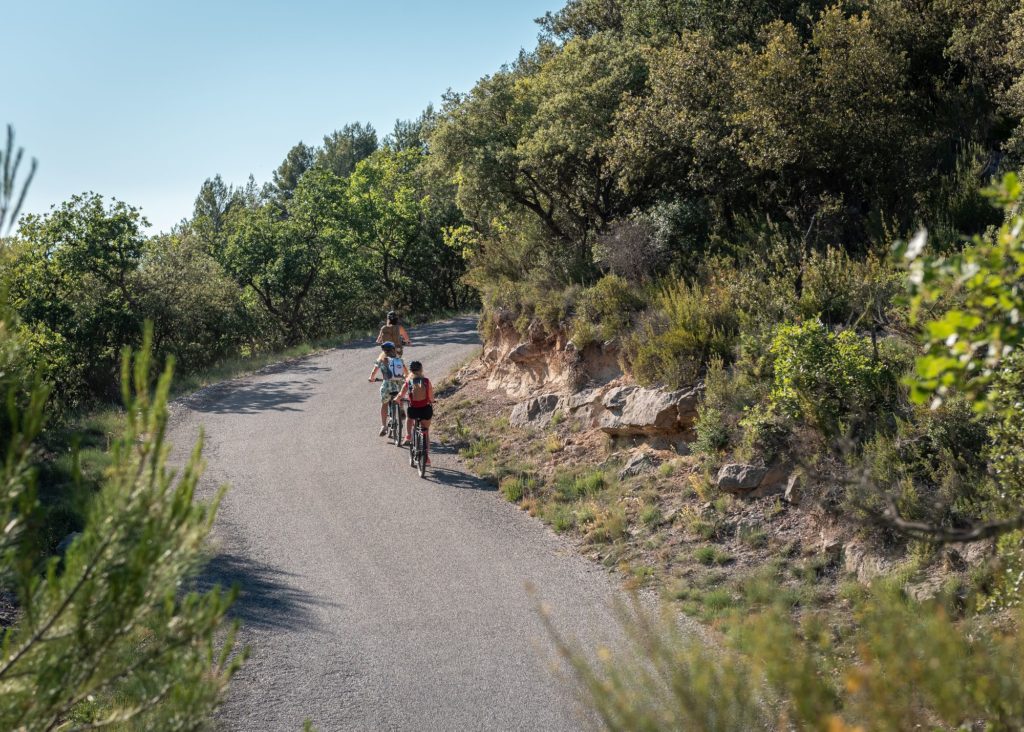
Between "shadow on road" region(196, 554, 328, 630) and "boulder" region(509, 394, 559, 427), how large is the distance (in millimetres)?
6181

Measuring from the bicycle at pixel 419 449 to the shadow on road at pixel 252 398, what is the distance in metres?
5.79

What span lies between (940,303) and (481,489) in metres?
7.06

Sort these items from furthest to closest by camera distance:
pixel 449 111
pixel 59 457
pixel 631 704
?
pixel 449 111 → pixel 59 457 → pixel 631 704

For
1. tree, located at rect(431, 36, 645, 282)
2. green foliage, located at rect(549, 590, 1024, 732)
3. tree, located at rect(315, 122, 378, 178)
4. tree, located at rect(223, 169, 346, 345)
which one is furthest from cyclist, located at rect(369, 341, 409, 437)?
tree, located at rect(315, 122, 378, 178)

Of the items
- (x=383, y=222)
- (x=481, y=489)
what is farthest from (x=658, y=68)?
(x=383, y=222)

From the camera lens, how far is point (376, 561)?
1118 centimetres

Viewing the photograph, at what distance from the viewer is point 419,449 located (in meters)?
14.9

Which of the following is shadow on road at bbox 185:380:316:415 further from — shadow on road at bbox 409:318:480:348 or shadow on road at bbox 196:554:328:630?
shadow on road at bbox 196:554:328:630

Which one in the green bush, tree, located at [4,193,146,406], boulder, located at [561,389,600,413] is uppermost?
tree, located at [4,193,146,406]

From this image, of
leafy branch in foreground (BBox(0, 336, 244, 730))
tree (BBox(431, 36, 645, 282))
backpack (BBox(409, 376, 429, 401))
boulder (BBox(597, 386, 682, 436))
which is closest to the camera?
leafy branch in foreground (BBox(0, 336, 244, 730))

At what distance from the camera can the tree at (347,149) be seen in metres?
94.5

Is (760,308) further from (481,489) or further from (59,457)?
(59,457)

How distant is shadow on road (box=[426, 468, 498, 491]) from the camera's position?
14156 millimetres

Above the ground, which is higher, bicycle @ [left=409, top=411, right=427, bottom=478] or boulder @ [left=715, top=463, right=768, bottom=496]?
bicycle @ [left=409, top=411, right=427, bottom=478]
